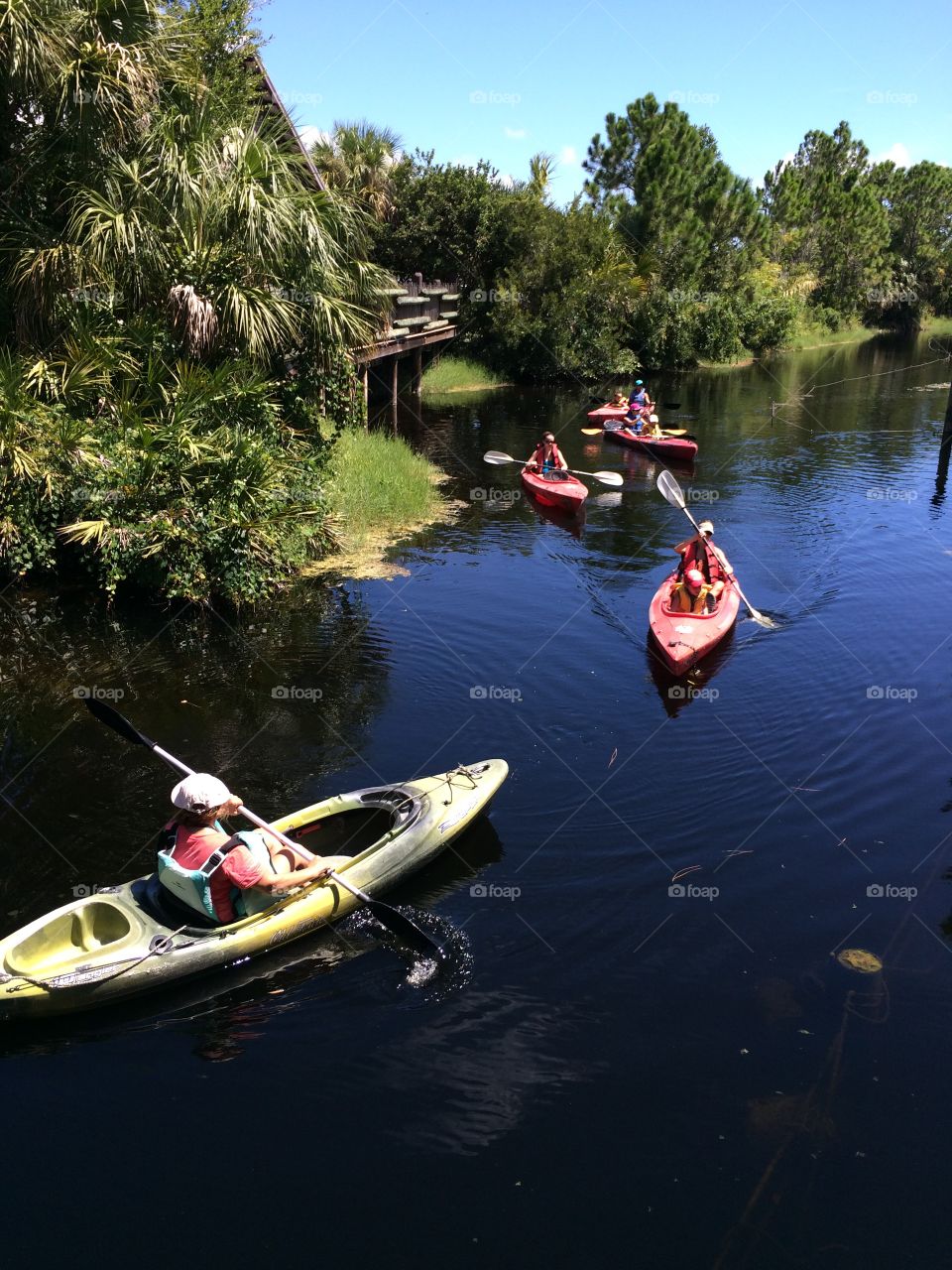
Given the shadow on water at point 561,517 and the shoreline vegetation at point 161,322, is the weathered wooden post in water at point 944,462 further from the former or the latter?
the shoreline vegetation at point 161,322

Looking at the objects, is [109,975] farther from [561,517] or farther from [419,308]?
Result: [419,308]

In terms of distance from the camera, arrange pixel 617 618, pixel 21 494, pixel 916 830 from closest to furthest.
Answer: pixel 916 830 → pixel 21 494 → pixel 617 618

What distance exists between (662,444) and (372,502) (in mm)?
9833

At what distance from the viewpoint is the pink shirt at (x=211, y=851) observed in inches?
264

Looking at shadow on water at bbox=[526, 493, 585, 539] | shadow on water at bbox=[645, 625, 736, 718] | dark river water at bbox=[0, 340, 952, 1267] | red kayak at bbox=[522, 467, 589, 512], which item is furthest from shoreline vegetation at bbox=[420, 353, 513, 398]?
shadow on water at bbox=[645, 625, 736, 718]

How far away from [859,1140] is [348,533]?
12.4m

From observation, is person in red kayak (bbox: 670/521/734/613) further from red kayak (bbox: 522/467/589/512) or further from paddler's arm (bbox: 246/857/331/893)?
paddler's arm (bbox: 246/857/331/893)

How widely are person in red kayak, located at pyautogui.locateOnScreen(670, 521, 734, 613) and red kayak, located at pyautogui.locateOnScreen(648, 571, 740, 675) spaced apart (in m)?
0.13

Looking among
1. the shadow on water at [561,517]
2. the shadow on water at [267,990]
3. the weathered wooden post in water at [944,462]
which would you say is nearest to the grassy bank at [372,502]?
the shadow on water at [561,517]

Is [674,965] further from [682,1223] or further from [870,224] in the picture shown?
[870,224]

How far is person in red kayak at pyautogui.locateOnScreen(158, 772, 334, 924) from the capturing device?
6.65 metres

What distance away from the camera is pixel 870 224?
6506 centimetres

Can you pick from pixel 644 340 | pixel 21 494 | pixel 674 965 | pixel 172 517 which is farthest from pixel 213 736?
pixel 644 340

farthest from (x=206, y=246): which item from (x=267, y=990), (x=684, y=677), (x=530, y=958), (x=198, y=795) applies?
(x=530, y=958)
